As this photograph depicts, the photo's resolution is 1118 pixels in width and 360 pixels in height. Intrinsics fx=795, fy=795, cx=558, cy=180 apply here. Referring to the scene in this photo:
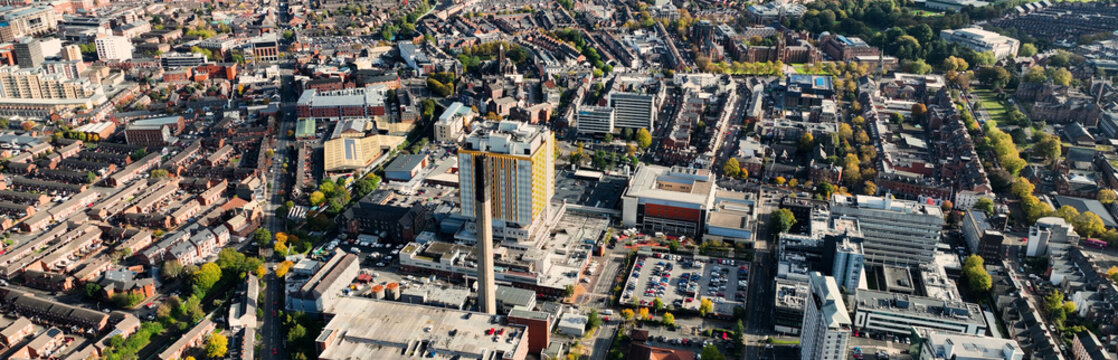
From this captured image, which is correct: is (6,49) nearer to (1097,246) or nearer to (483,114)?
(483,114)

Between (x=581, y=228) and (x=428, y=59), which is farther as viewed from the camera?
(x=428, y=59)

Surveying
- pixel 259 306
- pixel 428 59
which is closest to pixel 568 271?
pixel 259 306

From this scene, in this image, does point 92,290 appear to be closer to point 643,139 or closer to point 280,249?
point 280,249

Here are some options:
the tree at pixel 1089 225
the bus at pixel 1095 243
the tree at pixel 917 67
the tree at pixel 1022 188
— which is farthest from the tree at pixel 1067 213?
the tree at pixel 917 67

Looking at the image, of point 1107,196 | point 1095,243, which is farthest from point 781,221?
point 1107,196

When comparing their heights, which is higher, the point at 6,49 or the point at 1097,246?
the point at 6,49

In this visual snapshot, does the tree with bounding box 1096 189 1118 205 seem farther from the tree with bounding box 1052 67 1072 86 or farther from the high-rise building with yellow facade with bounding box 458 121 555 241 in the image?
the high-rise building with yellow facade with bounding box 458 121 555 241

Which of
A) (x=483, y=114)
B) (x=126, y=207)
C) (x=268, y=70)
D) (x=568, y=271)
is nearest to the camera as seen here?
(x=568, y=271)
